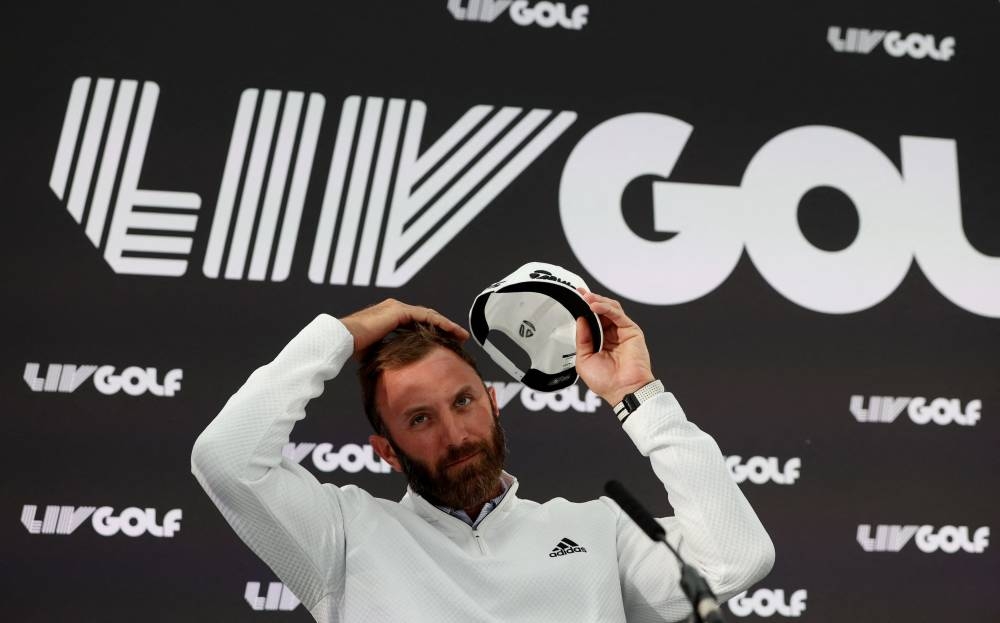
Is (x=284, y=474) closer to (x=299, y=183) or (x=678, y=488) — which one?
(x=678, y=488)

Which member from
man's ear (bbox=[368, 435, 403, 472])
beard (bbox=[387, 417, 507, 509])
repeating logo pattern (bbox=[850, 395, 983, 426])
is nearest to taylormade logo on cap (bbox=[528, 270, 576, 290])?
beard (bbox=[387, 417, 507, 509])

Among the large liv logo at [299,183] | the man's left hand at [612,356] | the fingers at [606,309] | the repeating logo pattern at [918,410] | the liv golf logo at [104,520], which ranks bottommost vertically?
the liv golf logo at [104,520]

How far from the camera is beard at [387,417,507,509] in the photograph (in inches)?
86.9

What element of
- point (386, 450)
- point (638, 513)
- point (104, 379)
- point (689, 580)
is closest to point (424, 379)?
point (386, 450)

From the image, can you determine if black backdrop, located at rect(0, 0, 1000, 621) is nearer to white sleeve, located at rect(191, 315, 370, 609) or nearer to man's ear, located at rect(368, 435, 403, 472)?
man's ear, located at rect(368, 435, 403, 472)

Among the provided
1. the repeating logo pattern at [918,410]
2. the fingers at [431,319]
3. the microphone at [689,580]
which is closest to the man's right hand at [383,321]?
the fingers at [431,319]

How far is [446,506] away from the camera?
2.28m

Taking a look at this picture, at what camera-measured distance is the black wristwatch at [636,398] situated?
85.1 inches

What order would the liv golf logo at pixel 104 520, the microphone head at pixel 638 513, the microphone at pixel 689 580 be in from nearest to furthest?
the microphone at pixel 689 580, the microphone head at pixel 638 513, the liv golf logo at pixel 104 520

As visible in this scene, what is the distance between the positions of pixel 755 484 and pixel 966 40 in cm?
162

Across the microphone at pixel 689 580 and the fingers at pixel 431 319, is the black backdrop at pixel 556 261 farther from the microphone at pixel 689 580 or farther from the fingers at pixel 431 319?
the microphone at pixel 689 580

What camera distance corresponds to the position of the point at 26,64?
10.2 ft

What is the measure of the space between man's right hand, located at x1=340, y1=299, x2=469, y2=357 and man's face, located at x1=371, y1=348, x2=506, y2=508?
3.5 inches

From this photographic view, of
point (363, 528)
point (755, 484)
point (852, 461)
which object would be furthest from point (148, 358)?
point (852, 461)
